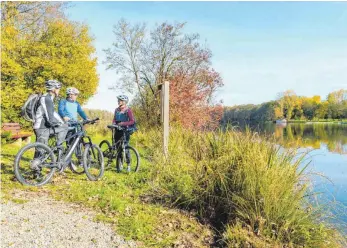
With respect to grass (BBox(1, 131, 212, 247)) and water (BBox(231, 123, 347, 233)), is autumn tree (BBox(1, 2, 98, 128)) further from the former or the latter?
water (BBox(231, 123, 347, 233))

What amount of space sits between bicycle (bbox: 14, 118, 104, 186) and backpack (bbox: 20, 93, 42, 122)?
618 mm

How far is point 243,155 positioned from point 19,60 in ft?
62.5

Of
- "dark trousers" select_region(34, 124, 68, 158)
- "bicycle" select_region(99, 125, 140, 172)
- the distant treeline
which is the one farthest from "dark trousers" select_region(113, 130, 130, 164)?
the distant treeline

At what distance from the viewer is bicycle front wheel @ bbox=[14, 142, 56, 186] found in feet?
18.1

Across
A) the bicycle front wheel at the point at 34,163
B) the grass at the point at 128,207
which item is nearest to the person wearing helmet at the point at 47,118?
the bicycle front wheel at the point at 34,163

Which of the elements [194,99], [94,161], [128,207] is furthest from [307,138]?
[194,99]

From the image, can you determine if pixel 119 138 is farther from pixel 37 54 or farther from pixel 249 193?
pixel 37 54

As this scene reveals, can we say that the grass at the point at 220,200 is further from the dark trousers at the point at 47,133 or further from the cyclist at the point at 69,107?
the cyclist at the point at 69,107

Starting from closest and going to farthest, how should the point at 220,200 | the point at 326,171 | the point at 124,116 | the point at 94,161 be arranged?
the point at 220,200 < the point at 94,161 < the point at 124,116 < the point at 326,171

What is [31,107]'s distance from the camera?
19.3ft

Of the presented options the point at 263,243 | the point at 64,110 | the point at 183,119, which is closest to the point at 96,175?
the point at 64,110

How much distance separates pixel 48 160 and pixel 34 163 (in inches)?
12.8

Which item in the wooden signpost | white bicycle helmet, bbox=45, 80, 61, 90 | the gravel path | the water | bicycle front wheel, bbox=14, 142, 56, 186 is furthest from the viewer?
the wooden signpost

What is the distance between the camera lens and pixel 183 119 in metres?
18.8
